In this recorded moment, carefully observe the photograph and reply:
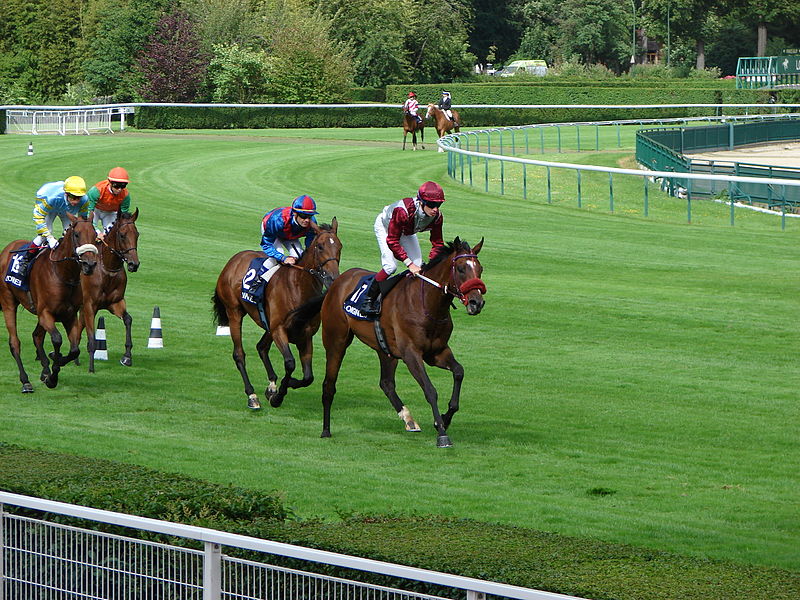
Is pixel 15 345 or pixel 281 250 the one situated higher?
pixel 281 250

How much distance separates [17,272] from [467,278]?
5.86 meters

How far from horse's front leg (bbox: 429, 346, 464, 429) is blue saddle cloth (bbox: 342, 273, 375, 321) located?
67 cm

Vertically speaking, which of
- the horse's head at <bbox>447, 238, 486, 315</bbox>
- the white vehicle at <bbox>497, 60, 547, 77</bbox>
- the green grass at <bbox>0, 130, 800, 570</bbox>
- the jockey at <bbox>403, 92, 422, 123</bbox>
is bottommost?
the green grass at <bbox>0, 130, 800, 570</bbox>

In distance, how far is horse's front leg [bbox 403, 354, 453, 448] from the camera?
35.5ft

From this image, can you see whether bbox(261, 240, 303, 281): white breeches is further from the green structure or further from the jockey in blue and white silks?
the green structure

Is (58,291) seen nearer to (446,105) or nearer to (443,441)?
(443,441)

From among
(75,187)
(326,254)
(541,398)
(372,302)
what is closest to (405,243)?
(372,302)

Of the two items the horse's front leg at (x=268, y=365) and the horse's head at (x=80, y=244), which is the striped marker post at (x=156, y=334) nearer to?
the horse's head at (x=80, y=244)

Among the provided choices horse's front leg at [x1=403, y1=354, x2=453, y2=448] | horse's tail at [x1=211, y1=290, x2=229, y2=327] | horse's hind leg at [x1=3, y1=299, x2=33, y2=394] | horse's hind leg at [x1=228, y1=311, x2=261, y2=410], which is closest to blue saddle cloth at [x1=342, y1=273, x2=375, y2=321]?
horse's front leg at [x1=403, y1=354, x2=453, y2=448]

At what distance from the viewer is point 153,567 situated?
587 cm

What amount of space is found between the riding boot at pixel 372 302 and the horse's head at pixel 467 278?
2.97 ft

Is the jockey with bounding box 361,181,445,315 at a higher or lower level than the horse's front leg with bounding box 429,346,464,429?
higher

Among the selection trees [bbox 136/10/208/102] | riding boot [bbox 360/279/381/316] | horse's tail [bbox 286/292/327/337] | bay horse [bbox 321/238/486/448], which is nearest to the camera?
bay horse [bbox 321/238/486/448]

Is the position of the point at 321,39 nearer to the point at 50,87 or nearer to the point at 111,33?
the point at 111,33
